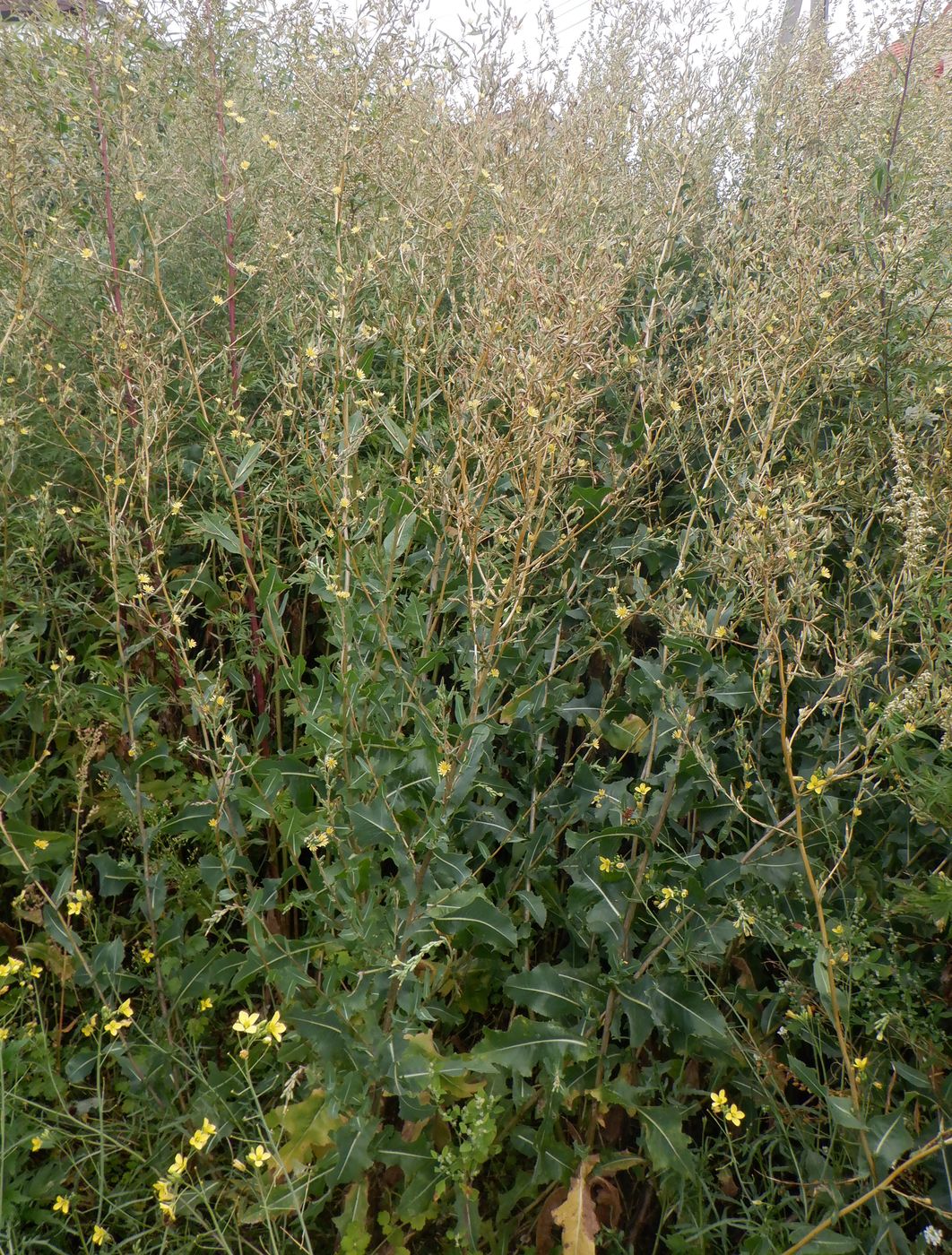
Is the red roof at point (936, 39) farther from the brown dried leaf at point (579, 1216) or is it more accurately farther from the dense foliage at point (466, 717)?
the brown dried leaf at point (579, 1216)

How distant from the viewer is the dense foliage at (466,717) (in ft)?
5.86

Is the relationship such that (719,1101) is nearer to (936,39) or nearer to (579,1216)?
(579,1216)

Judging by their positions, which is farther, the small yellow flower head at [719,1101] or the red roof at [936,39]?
the red roof at [936,39]

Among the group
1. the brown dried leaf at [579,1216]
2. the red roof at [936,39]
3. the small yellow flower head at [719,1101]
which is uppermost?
the red roof at [936,39]

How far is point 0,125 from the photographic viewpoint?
2.56 m

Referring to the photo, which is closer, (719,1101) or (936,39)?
(719,1101)

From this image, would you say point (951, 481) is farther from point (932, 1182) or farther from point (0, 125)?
point (0, 125)

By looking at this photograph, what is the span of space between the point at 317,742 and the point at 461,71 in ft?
7.53

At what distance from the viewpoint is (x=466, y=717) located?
171cm

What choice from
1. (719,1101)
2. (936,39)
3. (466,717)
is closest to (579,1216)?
(719,1101)

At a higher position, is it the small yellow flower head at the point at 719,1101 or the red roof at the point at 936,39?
the red roof at the point at 936,39

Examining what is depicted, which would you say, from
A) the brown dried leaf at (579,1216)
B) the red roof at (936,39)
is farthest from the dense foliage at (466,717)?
the red roof at (936,39)

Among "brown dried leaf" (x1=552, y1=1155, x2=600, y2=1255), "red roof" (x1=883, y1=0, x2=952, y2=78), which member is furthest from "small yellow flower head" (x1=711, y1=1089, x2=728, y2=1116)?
"red roof" (x1=883, y1=0, x2=952, y2=78)

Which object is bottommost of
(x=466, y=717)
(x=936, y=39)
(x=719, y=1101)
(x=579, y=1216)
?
(x=579, y=1216)
